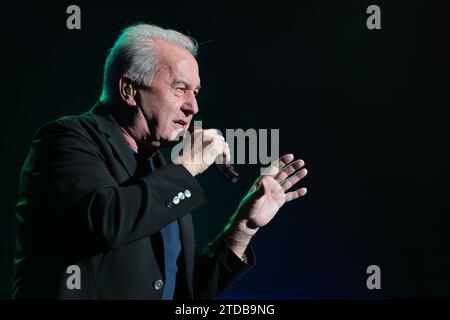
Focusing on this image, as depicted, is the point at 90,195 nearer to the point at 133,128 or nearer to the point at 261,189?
the point at 133,128

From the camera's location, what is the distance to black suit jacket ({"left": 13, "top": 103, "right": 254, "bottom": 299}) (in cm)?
97

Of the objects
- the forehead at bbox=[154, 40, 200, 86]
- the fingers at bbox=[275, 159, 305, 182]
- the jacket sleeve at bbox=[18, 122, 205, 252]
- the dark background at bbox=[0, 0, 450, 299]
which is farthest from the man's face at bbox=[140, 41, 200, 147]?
the dark background at bbox=[0, 0, 450, 299]

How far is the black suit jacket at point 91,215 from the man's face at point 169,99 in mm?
172

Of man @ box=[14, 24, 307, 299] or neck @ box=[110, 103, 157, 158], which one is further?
neck @ box=[110, 103, 157, 158]

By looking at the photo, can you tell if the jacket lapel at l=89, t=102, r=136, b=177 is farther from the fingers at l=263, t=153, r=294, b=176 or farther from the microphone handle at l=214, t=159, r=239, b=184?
the fingers at l=263, t=153, r=294, b=176

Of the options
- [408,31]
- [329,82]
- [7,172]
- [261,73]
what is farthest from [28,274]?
[408,31]

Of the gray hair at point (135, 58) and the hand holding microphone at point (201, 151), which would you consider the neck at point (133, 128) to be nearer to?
the gray hair at point (135, 58)

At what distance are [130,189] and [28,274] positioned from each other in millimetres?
340

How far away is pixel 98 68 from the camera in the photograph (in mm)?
2492

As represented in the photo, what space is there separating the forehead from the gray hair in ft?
0.08

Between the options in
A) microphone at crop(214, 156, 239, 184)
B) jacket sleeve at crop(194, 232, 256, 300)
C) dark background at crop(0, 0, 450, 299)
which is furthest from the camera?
dark background at crop(0, 0, 450, 299)

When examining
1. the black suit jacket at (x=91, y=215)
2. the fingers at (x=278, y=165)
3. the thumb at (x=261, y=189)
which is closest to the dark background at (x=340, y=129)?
the fingers at (x=278, y=165)

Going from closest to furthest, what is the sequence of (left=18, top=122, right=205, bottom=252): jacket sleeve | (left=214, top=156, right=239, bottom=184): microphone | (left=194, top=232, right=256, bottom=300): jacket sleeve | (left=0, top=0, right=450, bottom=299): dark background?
(left=18, top=122, right=205, bottom=252): jacket sleeve, (left=214, top=156, right=239, bottom=184): microphone, (left=194, top=232, right=256, bottom=300): jacket sleeve, (left=0, top=0, right=450, bottom=299): dark background

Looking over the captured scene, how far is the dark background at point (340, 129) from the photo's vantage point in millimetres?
2666
